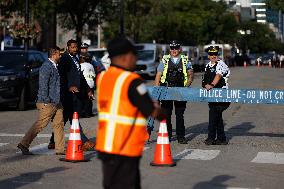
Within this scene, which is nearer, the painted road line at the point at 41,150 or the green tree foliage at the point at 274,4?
the painted road line at the point at 41,150

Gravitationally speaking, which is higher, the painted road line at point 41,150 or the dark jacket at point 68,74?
the dark jacket at point 68,74

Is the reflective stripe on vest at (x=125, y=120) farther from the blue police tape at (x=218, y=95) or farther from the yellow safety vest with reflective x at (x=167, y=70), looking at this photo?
the yellow safety vest with reflective x at (x=167, y=70)

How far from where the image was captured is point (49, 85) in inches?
499

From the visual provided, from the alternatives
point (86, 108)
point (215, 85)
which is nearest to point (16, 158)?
point (215, 85)

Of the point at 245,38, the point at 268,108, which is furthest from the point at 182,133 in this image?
the point at 245,38

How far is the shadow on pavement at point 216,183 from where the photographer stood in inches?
388

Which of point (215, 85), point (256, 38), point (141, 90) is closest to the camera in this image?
point (141, 90)

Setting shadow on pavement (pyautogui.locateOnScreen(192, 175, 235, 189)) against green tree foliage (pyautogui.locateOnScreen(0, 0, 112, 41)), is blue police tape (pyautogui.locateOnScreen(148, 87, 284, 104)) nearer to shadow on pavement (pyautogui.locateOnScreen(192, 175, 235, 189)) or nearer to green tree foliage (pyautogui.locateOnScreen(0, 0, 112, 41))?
shadow on pavement (pyautogui.locateOnScreen(192, 175, 235, 189))

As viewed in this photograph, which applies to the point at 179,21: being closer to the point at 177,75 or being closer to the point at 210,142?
the point at 177,75

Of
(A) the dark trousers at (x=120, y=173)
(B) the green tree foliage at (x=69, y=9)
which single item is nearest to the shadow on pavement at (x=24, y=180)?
(A) the dark trousers at (x=120, y=173)

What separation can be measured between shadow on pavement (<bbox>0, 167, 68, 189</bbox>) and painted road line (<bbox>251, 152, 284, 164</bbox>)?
3.14 m

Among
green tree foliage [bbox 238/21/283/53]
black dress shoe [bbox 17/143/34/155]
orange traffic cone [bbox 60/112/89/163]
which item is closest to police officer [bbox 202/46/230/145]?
orange traffic cone [bbox 60/112/89/163]

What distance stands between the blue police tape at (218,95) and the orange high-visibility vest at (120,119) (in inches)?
311

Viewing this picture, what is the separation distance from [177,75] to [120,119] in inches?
331
